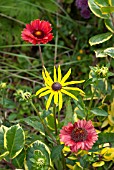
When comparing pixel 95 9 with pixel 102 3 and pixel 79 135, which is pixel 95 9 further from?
pixel 79 135

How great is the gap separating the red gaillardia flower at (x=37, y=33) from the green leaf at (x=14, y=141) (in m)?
0.25

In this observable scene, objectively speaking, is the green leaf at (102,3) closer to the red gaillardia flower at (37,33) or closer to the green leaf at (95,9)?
the green leaf at (95,9)

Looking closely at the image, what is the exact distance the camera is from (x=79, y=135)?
959mm

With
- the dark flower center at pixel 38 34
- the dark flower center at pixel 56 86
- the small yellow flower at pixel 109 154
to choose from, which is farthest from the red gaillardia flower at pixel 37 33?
the small yellow flower at pixel 109 154

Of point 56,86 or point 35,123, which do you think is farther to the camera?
point 35,123

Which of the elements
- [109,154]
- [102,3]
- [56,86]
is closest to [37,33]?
[56,86]

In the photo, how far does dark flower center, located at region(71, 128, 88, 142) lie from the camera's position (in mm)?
952

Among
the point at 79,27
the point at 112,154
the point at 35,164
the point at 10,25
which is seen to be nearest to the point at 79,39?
the point at 79,27

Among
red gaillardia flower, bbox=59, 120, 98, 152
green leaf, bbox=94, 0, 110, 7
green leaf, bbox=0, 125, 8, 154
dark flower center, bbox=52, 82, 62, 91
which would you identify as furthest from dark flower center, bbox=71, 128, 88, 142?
green leaf, bbox=94, 0, 110, 7

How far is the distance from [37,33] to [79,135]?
0.97ft

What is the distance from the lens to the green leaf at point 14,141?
3.65 ft

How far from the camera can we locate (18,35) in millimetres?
1865

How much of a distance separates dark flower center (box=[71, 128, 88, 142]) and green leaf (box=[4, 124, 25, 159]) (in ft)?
0.67

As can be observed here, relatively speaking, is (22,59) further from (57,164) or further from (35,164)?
(35,164)
